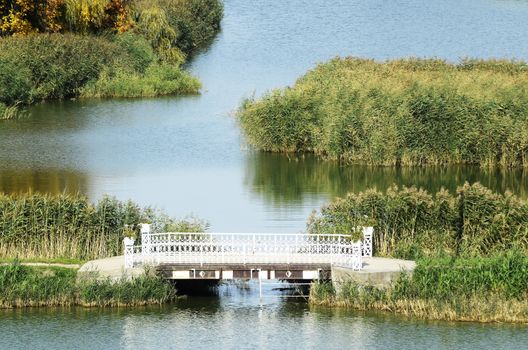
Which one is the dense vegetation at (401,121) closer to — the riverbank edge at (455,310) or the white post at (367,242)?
the white post at (367,242)

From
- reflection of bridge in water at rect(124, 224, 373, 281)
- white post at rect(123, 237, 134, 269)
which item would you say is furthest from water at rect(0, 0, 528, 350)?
white post at rect(123, 237, 134, 269)

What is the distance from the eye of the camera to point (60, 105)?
85688 millimetres

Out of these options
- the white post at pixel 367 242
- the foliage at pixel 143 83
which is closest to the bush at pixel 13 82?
the foliage at pixel 143 83

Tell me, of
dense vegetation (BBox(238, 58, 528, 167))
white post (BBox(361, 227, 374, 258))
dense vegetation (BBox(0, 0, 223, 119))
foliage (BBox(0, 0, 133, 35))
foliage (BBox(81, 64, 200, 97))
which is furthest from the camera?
foliage (BBox(0, 0, 133, 35))

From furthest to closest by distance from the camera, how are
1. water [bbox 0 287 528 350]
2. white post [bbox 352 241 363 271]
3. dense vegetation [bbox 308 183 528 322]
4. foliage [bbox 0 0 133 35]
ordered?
foliage [bbox 0 0 133 35], white post [bbox 352 241 363 271], dense vegetation [bbox 308 183 528 322], water [bbox 0 287 528 350]

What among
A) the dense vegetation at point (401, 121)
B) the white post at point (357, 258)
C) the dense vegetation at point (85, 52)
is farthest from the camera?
the dense vegetation at point (85, 52)

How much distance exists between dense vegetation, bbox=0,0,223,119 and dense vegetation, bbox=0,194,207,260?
32697 millimetres

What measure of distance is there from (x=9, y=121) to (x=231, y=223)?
2635 centimetres

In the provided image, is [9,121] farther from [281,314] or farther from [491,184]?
[281,314]

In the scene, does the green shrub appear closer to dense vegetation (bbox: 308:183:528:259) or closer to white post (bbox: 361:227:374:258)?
dense vegetation (bbox: 308:183:528:259)

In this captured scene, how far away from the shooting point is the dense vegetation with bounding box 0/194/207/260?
47906mm

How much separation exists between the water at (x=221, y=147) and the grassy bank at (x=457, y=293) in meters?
10.4

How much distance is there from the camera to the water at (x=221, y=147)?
61.4 meters

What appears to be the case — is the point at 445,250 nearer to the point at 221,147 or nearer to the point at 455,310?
the point at 455,310
